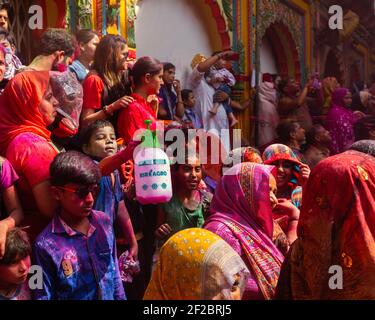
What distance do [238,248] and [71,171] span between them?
815 mm

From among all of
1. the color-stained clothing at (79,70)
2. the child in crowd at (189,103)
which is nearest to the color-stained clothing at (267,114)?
the child in crowd at (189,103)

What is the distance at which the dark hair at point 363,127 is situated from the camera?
6859mm

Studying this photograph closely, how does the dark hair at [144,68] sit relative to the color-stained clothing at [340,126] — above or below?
above

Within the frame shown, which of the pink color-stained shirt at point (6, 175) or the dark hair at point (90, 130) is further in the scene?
the dark hair at point (90, 130)

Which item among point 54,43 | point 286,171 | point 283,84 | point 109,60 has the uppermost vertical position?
point 54,43

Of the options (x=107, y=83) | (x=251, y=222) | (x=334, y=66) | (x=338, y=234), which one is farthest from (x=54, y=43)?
(x=334, y=66)

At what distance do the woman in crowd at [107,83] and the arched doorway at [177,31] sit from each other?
1743 millimetres

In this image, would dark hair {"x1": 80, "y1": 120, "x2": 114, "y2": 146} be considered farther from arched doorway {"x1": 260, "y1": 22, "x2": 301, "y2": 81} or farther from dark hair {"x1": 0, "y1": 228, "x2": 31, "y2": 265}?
arched doorway {"x1": 260, "y1": 22, "x2": 301, "y2": 81}

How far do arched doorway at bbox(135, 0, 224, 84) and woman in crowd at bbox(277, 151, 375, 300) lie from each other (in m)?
3.72

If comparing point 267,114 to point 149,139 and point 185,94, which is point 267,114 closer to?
point 185,94

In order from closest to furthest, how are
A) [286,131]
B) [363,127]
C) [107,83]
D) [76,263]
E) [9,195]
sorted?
[76,263]
[9,195]
[107,83]
[286,131]
[363,127]

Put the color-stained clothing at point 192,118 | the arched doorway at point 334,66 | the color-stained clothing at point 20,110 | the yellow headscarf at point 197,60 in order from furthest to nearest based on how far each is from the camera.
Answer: the arched doorway at point 334,66 < the yellow headscarf at point 197,60 < the color-stained clothing at point 192,118 < the color-stained clothing at point 20,110

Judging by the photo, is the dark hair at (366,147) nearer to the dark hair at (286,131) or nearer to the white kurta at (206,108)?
the dark hair at (286,131)

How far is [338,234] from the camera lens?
2.45 m
